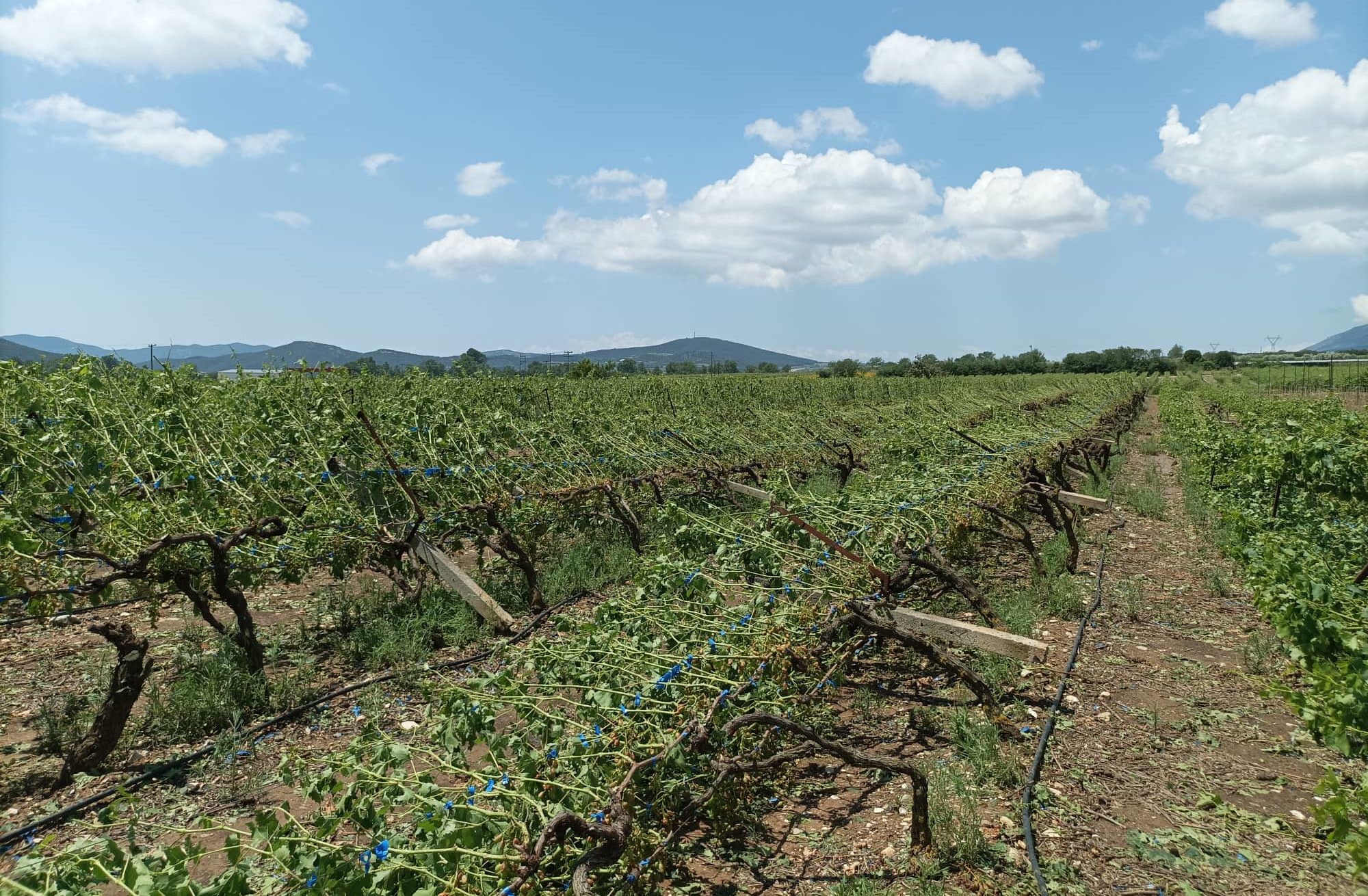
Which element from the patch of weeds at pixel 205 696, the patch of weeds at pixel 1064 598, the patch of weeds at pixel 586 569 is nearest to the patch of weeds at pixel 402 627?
the patch of weeds at pixel 205 696

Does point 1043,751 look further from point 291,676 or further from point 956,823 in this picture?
point 291,676

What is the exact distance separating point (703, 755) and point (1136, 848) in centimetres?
228

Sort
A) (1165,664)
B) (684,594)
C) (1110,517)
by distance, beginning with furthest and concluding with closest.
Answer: (1110,517)
(1165,664)
(684,594)

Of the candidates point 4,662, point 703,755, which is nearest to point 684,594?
point 703,755

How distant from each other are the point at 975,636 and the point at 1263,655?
2781 millimetres

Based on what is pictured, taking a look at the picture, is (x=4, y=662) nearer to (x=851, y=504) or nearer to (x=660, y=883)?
(x=660, y=883)

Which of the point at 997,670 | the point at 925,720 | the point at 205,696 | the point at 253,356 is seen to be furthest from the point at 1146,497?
the point at 253,356

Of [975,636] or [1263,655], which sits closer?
[975,636]

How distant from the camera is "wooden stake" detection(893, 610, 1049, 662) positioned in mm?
4953

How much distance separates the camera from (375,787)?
2842 mm

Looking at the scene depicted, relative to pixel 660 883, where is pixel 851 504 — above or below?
above

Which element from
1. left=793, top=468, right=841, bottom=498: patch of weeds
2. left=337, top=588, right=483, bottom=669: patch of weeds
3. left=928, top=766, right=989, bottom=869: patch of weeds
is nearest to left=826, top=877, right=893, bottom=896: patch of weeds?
left=928, top=766, right=989, bottom=869: patch of weeds

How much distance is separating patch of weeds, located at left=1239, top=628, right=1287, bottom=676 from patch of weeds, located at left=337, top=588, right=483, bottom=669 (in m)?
6.69

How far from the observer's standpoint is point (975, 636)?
5.15 m
